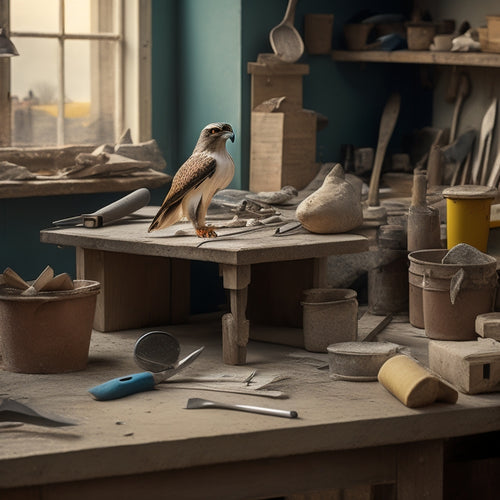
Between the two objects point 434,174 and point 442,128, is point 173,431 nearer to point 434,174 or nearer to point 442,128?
point 434,174

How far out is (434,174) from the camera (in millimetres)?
5441

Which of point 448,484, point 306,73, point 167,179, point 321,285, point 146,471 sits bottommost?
point 448,484

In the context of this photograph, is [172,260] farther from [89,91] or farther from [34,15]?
[34,15]

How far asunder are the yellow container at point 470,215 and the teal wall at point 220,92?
1.23 metres

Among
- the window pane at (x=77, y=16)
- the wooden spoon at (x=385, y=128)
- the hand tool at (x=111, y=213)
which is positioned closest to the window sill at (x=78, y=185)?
the hand tool at (x=111, y=213)

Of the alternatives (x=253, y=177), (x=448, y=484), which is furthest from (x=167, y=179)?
(x=448, y=484)

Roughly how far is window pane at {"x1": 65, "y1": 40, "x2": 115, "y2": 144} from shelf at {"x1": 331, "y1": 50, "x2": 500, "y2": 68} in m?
1.19

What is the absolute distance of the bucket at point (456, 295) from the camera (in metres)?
3.82

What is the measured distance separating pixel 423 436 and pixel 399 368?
24 cm

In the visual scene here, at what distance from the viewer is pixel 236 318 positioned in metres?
3.71

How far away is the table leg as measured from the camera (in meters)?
3.65

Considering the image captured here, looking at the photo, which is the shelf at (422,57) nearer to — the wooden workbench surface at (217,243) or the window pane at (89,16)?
the window pane at (89,16)

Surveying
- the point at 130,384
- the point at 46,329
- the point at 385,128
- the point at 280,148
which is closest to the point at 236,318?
the point at 130,384

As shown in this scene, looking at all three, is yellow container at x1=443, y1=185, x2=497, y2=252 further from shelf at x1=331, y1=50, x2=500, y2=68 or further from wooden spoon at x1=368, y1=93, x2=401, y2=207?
wooden spoon at x1=368, y1=93, x2=401, y2=207
